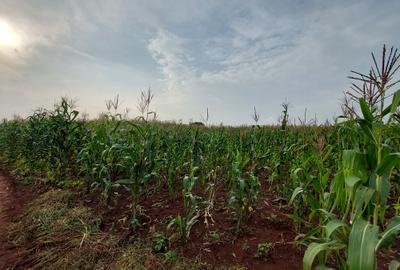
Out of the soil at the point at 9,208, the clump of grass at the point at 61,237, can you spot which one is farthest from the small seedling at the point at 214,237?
the soil at the point at 9,208

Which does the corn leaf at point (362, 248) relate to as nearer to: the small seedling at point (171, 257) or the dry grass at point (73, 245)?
the dry grass at point (73, 245)

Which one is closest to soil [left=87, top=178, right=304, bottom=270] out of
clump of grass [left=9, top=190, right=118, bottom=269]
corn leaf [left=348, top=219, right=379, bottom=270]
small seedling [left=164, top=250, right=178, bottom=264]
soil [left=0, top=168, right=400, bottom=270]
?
soil [left=0, top=168, right=400, bottom=270]

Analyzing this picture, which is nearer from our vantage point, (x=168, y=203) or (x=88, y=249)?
(x=88, y=249)

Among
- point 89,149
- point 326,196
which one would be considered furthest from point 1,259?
point 326,196

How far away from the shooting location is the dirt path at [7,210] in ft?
10.9

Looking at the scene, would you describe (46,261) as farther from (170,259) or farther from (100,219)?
(170,259)

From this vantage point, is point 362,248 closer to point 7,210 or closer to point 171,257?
point 171,257

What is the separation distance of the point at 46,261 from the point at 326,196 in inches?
115

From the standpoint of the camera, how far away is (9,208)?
4.92 metres

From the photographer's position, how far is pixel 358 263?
155 centimetres

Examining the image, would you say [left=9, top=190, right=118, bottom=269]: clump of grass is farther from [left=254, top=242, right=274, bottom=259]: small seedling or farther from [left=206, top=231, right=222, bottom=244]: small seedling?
[left=254, top=242, right=274, bottom=259]: small seedling

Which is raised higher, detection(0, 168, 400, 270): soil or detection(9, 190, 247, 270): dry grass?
detection(0, 168, 400, 270): soil

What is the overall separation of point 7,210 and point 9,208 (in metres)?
0.09

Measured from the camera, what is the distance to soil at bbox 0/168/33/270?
3.34 meters
